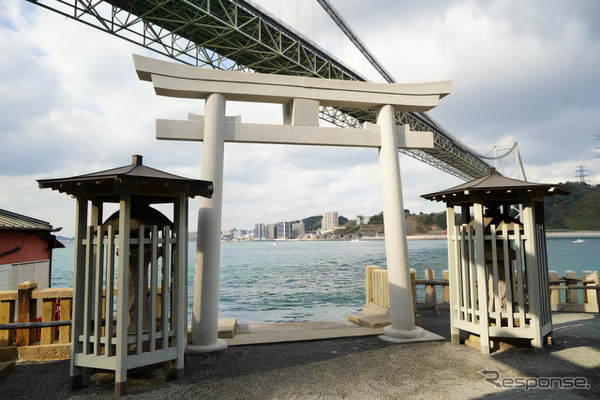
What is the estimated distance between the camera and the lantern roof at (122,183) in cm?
414

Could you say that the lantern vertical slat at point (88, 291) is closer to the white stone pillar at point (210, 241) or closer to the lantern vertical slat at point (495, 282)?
the white stone pillar at point (210, 241)

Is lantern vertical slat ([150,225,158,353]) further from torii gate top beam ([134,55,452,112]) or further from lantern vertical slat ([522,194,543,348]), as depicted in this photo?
lantern vertical slat ([522,194,543,348])

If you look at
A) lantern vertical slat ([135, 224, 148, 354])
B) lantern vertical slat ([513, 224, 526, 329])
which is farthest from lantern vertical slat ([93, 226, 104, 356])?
lantern vertical slat ([513, 224, 526, 329])

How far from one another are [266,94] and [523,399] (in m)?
5.76

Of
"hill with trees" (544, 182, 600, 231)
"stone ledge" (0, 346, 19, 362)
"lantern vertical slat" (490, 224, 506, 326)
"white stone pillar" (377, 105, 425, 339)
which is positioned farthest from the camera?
"hill with trees" (544, 182, 600, 231)

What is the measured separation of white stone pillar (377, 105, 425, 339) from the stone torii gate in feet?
0.06

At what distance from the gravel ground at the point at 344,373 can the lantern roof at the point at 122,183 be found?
235 centimetres

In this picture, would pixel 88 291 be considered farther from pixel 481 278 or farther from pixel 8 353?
pixel 481 278

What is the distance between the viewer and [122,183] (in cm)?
429

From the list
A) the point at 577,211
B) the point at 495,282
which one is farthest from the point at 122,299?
the point at 577,211

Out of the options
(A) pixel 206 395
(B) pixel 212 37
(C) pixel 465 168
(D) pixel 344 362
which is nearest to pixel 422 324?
(D) pixel 344 362

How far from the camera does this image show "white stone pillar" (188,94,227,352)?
19.0ft

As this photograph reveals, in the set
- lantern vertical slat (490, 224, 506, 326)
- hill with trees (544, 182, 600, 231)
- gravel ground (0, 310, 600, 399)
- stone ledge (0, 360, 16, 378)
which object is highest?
hill with trees (544, 182, 600, 231)

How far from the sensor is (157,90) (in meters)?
6.08
